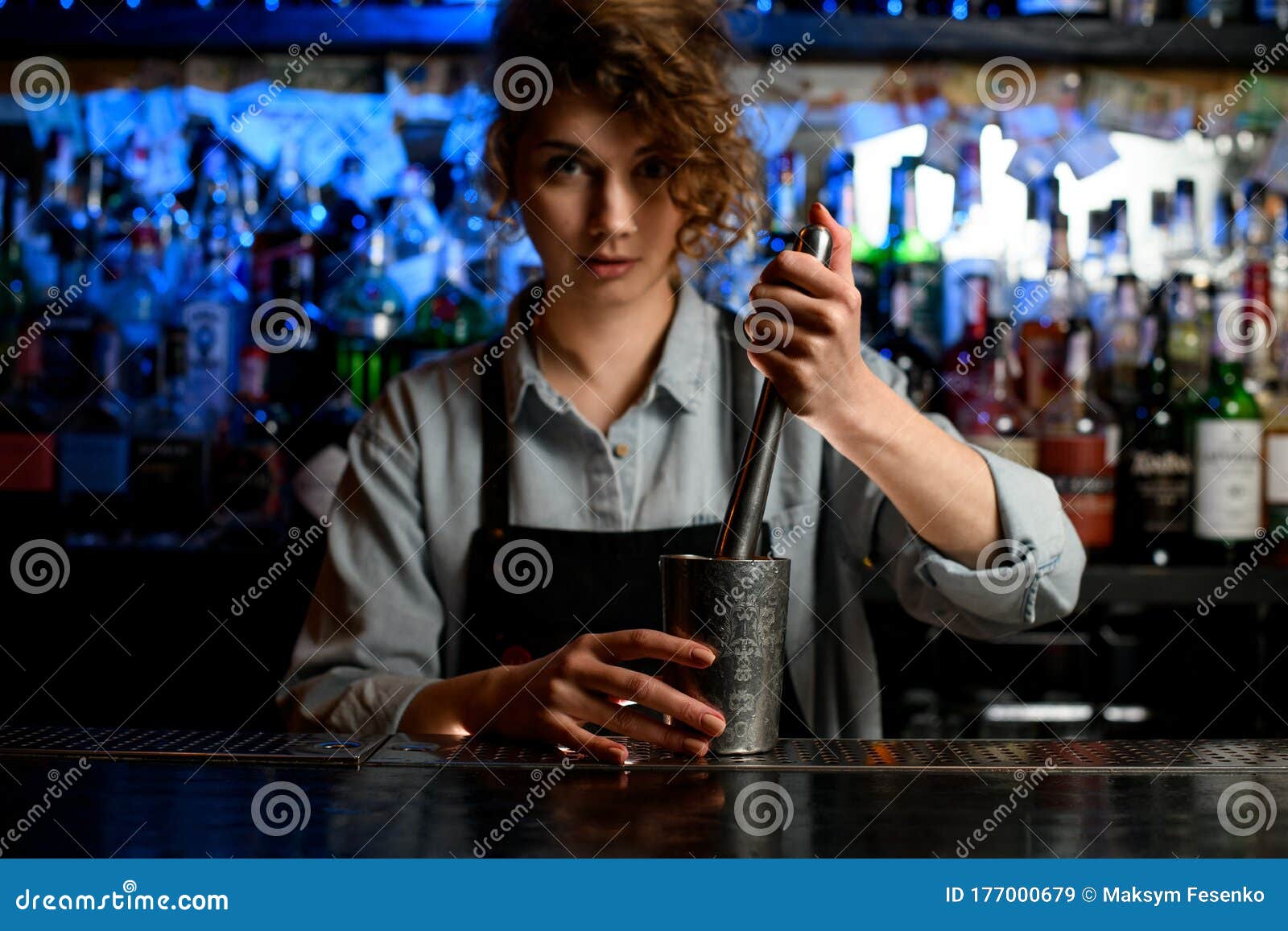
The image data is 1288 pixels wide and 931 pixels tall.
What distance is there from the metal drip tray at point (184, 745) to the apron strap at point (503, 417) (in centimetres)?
42

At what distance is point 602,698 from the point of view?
0.90 m

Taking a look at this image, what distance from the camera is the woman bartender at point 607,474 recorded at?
117 cm

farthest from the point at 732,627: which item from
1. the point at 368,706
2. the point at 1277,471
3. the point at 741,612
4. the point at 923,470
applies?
the point at 1277,471

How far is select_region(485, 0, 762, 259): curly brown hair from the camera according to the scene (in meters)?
1.27

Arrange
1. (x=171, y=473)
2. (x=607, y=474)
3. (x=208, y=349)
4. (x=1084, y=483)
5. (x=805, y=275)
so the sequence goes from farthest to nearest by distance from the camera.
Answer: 1. (x=208, y=349)
2. (x=171, y=473)
3. (x=1084, y=483)
4. (x=607, y=474)
5. (x=805, y=275)

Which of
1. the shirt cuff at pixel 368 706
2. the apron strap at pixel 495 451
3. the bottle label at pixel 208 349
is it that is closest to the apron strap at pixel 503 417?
the apron strap at pixel 495 451

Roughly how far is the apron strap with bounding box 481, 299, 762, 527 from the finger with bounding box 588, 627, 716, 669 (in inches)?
20.0

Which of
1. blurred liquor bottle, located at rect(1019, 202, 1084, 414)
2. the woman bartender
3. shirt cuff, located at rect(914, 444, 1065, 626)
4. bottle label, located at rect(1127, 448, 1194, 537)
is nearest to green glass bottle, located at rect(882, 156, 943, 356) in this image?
blurred liquor bottle, located at rect(1019, 202, 1084, 414)

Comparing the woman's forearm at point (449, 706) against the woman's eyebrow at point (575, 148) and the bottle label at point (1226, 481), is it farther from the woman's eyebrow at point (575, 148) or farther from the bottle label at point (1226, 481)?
the bottle label at point (1226, 481)

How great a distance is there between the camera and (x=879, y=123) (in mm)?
2174

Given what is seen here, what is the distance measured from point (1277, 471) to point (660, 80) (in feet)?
3.57

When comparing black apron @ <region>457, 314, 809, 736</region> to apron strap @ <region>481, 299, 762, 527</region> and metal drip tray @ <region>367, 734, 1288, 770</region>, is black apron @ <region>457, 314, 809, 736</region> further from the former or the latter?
metal drip tray @ <region>367, 734, 1288, 770</region>

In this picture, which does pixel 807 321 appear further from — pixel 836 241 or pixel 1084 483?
pixel 1084 483
